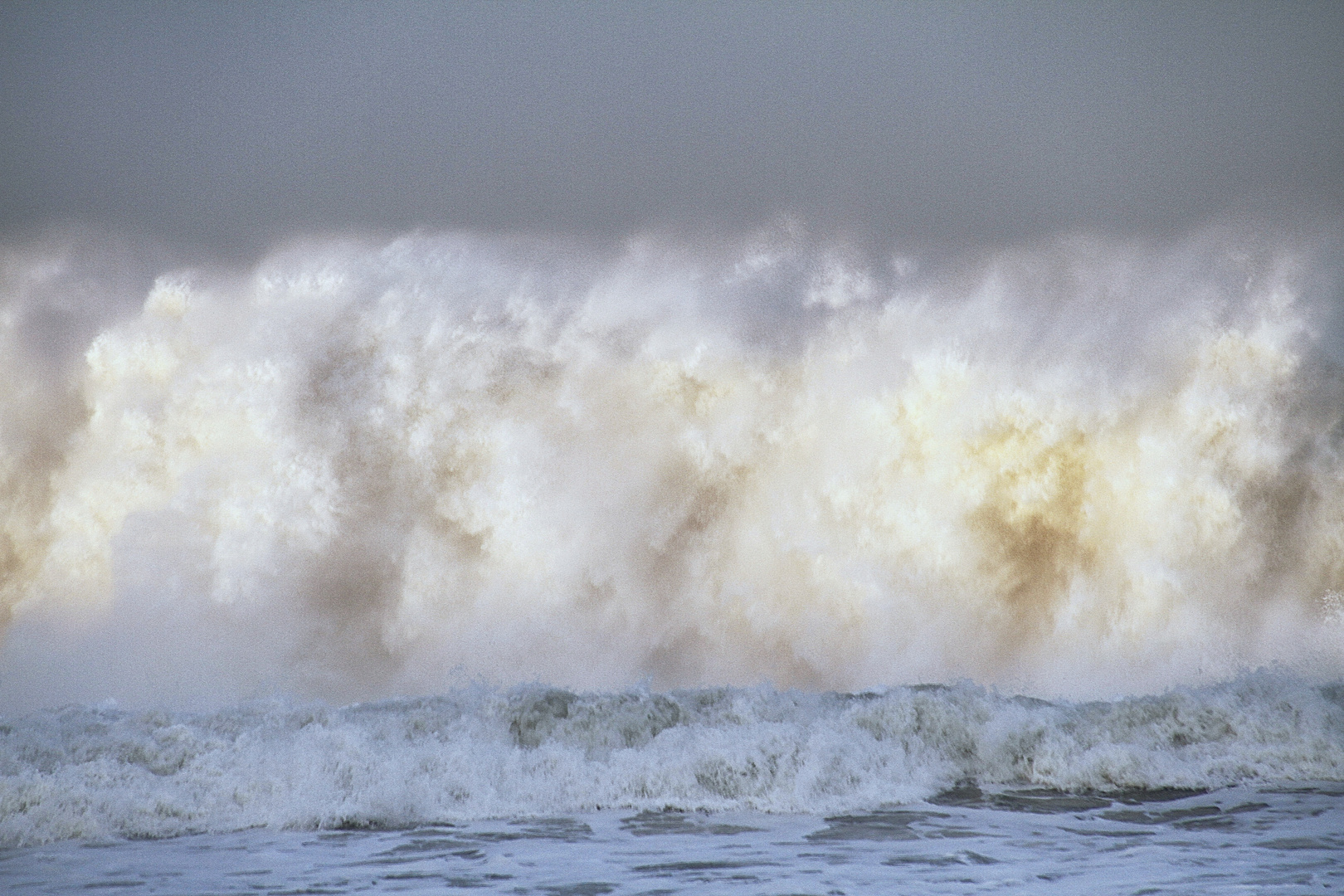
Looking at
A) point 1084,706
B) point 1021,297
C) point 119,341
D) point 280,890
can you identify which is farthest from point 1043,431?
point 119,341

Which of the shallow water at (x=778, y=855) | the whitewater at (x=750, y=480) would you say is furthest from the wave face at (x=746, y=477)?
the shallow water at (x=778, y=855)

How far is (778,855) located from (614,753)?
3.26m

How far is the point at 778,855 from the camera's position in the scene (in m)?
6.13

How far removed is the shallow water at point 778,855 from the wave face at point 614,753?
1.52 feet

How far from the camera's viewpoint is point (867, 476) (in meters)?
18.6

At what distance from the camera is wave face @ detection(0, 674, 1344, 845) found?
7.59 m

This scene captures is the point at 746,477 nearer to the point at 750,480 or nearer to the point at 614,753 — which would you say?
the point at 750,480

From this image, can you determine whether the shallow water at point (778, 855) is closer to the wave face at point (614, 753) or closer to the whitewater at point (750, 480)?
the wave face at point (614, 753)

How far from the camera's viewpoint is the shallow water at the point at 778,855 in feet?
17.5

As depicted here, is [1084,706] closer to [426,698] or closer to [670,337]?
[426,698]

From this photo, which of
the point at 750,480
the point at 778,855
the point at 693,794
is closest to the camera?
the point at 778,855

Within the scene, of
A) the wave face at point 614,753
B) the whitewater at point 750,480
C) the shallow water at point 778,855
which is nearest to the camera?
the shallow water at point 778,855

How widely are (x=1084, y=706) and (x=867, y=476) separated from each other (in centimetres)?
846

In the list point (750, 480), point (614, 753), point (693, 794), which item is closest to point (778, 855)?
point (693, 794)
